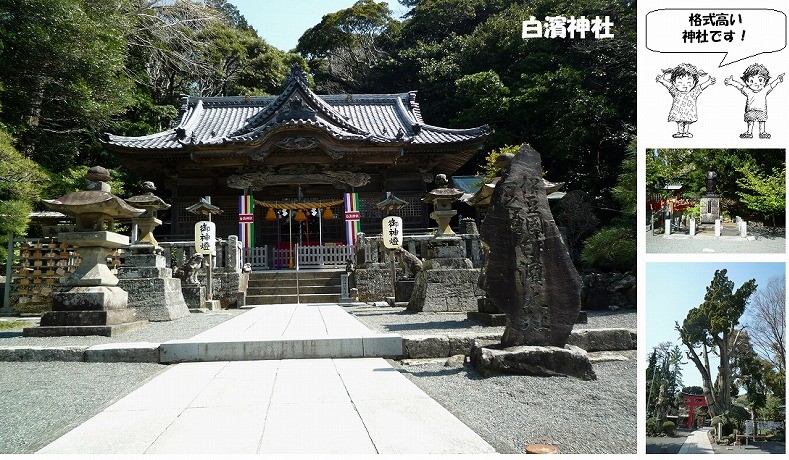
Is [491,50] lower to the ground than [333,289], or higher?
higher

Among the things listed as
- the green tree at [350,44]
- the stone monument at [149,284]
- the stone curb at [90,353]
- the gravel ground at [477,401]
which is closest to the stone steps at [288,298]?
the stone monument at [149,284]

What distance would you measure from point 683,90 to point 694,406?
1945 millimetres

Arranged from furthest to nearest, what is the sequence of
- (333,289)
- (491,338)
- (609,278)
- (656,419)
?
1. (333,289)
2. (609,278)
3. (491,338)
4. (656,419)

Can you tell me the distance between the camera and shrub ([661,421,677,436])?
8.87 ft

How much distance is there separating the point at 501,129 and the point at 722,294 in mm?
20103

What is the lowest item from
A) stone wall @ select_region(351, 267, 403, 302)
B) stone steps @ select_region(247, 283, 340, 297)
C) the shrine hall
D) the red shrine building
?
stone steps @ select_region(247, 283, 340, 297)

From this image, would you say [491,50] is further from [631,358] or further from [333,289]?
[631,358]

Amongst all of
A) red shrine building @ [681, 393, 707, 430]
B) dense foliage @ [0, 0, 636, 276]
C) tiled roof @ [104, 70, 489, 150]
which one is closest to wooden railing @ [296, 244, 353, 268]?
tiled roof @ [104, 70, 489, 150]

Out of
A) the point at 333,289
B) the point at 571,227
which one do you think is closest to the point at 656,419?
the point at 333,289

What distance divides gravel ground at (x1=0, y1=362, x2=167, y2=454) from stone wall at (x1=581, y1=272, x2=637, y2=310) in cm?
819

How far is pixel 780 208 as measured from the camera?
519 cm

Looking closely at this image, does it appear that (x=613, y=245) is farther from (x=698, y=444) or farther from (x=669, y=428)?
(x=698, y=444)

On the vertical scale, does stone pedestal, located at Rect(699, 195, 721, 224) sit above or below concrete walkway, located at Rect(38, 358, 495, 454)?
above

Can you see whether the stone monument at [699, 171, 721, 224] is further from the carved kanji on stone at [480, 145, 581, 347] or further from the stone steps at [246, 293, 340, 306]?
the stone steps at [246, 293, 340, 306]
